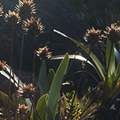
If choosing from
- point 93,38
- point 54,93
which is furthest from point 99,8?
point 93,38

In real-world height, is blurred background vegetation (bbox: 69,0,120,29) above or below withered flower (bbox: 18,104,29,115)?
above

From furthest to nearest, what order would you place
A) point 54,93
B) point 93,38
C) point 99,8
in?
point 99,8 → point 54,93 → point 93,38

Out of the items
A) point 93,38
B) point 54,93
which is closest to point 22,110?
point 54,93

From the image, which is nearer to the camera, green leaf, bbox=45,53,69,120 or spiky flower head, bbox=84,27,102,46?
spiky flower head, bbox=84,27,102,46

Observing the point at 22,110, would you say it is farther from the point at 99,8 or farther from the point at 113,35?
the point at 99,8

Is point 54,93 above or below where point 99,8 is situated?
below

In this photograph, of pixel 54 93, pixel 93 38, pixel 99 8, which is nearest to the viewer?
pixel 93 38

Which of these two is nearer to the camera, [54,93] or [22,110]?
[22,110]

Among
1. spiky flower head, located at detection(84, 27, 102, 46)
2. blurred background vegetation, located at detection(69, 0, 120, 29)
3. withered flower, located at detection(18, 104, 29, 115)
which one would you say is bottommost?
withered flower, located at detection(18, 104, 29, 115)

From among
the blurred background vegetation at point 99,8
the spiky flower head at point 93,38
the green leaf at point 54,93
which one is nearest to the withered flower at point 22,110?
the green leaf at point 54,93

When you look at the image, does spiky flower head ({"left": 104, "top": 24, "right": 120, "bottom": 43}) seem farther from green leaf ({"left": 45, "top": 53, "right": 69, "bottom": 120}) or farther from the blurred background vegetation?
the blurred background vegetation

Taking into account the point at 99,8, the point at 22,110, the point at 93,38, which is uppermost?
the point at 99,8

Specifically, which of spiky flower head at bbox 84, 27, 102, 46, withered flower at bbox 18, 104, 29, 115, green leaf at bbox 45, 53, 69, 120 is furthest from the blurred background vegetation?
withered flower at bbox 18, 104, 29, 115

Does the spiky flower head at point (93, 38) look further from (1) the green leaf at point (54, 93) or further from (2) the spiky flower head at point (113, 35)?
(1) the green leaf at point (54, 93)
